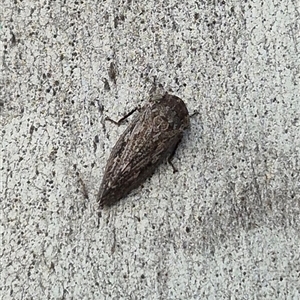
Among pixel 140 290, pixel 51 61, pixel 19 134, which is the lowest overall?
pixel 140 290

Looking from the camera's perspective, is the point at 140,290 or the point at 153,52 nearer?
the point at 140,290

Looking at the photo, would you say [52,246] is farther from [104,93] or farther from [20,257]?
[104,93]

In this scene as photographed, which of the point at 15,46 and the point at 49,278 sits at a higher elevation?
the point at 15,46

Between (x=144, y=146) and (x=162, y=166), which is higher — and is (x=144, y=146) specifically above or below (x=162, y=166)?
above

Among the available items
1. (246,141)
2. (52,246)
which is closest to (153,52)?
(246,141)
